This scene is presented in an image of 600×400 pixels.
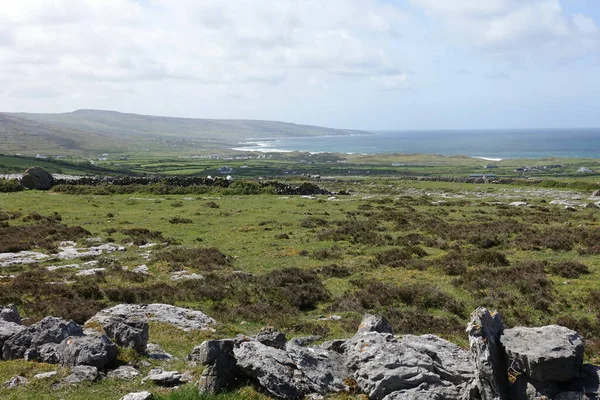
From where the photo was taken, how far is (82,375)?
13000 mm

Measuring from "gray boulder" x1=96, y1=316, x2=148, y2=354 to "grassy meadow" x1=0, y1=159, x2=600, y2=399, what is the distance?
30.5 inches

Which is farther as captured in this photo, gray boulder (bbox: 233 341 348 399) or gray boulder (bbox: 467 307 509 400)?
gray boulder (bbox: 233 341 348 399)

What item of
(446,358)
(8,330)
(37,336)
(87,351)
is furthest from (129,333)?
(446,358)

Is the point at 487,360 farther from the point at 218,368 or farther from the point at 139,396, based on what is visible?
the point at 139,396

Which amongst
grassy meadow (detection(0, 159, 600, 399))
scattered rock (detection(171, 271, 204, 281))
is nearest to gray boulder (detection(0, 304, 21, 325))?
grassy meadow (detection(0, 159, 600, 399))

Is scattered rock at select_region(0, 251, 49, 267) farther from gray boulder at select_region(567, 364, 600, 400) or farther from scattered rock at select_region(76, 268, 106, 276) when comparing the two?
gray boulder at select_region(567, 364, 600, 400)

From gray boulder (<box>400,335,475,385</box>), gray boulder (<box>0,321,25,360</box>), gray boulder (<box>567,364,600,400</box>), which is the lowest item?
gray boulder (<box>0,321,25,360</box>)

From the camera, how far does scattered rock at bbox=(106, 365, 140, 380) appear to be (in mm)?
13395

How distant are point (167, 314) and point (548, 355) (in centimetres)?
1541

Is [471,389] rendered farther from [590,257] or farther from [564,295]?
[590,257]

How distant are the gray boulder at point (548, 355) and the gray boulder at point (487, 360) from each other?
31cm

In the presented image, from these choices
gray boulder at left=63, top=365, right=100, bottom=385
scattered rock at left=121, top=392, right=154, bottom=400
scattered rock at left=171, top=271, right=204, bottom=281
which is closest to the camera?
scattered rock at left=121, top=392, right=154, bottom=400

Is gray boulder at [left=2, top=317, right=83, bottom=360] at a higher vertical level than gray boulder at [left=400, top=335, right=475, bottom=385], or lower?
lower

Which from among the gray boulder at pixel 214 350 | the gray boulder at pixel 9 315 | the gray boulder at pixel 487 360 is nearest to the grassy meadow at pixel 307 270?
the gray boulder at pixel 214 350
